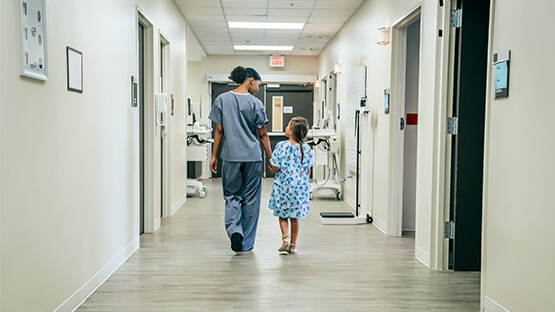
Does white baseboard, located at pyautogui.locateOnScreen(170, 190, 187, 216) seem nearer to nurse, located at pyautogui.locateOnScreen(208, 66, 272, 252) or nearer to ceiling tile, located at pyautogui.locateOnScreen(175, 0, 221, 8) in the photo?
nurse, located at pyautogui.locateOnScreen(208, 66, 272, 252)

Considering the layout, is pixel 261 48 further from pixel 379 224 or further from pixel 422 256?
pixel 422 256

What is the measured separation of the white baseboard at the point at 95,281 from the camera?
8.51 feet

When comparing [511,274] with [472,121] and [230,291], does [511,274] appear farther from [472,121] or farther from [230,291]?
[230,291]

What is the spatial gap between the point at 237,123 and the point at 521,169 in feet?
7.48

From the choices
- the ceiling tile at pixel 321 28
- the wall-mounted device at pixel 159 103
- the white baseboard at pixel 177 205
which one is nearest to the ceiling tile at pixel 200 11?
the ceiling tile at pixel 321 28

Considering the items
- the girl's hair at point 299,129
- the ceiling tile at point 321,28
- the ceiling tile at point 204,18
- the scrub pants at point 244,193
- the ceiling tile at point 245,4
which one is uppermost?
the ceiling tile at point 321,28

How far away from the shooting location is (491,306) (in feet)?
8.61

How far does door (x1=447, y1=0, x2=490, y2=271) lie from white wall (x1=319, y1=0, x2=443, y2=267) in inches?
5.9

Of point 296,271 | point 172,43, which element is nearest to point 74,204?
point 296,271

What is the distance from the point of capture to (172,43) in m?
5.87

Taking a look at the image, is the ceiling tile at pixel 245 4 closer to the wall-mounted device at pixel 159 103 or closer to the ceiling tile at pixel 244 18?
the ceiling tile at pixel 244 18

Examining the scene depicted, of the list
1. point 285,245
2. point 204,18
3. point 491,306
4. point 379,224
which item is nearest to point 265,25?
point 204,18

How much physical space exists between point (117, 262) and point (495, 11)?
2.99 meters

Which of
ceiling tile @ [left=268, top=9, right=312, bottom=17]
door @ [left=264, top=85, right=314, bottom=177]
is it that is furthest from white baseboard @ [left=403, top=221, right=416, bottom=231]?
door @ [left=264, top=85, right=314, bottom=177]
